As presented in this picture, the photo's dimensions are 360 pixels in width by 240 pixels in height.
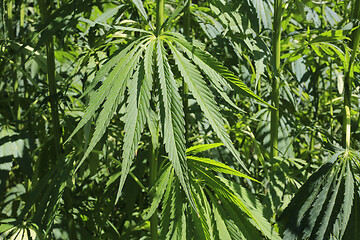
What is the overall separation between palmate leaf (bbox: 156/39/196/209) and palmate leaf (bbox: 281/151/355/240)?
1.19 feet

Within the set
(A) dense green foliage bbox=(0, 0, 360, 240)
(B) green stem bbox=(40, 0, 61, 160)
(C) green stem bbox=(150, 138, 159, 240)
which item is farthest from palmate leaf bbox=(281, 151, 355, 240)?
(B) green stem bbox=(40, 0, 61, 160)

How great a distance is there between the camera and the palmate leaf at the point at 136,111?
0.67 metres

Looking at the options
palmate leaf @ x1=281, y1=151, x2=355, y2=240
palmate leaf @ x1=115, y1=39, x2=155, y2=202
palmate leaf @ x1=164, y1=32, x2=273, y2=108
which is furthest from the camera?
palmate leaf @ x1=281, y1=151, x2=355, y2=240

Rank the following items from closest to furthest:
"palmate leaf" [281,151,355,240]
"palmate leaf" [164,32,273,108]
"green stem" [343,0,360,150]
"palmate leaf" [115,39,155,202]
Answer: "palmate leaf" [115,39,155,202] < "palmate leaf" [164,32,273,108] < "palmate leaf" [281,151,355,240] < "green stem" [343,0,360,150]

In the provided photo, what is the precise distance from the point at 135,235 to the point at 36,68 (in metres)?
0.76

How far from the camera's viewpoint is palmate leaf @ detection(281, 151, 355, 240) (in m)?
0.91

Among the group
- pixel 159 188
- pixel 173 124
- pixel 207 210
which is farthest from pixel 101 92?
pixel 207 210

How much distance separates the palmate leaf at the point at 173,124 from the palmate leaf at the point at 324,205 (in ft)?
1.19

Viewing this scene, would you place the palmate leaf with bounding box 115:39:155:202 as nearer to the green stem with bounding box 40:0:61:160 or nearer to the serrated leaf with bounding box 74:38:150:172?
the serrated leaf with bounding box 74:38:150:172

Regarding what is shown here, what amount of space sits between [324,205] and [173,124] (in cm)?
46

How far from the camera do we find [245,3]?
1.00 m

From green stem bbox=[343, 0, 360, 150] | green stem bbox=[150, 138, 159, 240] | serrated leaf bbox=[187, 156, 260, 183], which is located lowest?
green stem bbox=[150, 138, 159, 240]

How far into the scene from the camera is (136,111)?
710mm

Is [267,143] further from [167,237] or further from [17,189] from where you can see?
[17,189]
